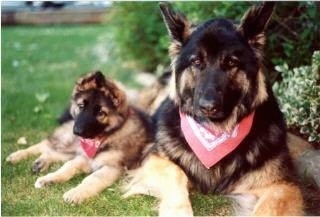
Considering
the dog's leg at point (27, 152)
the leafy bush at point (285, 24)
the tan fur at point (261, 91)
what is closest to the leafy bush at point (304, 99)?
the leafy bush at point (285, 24)

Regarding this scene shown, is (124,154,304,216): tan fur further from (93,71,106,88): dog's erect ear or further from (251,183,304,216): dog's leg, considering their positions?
(93,71,106,88): dog's erect ear

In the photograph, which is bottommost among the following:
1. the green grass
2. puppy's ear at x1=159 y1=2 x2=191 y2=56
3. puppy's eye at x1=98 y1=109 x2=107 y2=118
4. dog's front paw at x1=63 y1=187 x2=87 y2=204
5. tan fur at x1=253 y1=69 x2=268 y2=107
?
the green grass

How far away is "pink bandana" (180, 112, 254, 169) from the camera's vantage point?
4.52 m

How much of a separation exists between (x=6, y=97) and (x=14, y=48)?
13.3ft

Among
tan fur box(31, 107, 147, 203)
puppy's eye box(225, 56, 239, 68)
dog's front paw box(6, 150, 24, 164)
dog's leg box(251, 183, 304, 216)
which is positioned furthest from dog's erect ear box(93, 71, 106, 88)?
dog's leg box(251, 183, 304, 216)

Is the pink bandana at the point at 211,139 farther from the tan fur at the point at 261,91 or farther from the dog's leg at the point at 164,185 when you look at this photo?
the dog's leg at the point at 164,185

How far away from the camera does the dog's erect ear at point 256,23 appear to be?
4.16 m

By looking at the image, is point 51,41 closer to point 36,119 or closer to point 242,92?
point 36,119

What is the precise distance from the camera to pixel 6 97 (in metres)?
8.07

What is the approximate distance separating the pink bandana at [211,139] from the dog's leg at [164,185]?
234 mm

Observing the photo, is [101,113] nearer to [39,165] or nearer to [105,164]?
[105,164]

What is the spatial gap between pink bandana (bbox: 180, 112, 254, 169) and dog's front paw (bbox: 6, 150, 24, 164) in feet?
6.31

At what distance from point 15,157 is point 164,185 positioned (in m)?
1.84

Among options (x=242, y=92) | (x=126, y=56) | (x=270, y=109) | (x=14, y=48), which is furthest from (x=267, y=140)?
(x=14, y=48)
